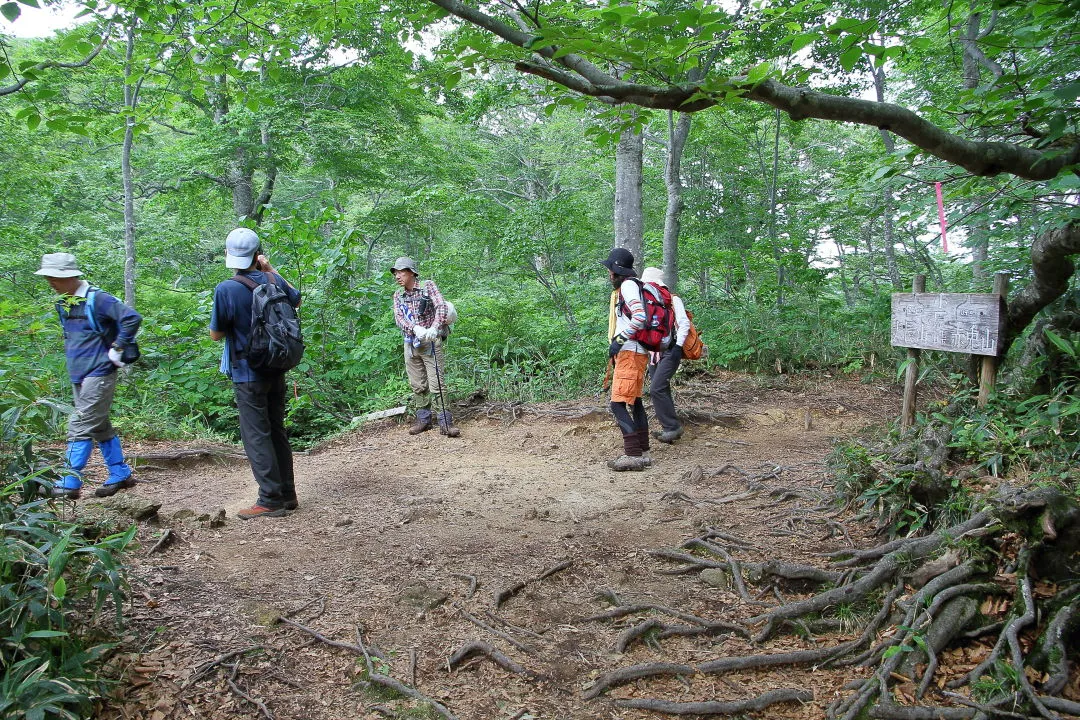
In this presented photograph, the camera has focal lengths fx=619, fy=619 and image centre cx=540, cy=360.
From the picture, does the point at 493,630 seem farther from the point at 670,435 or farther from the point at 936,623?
the point at 670,435

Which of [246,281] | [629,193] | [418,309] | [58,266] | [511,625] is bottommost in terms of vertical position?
[511,625]

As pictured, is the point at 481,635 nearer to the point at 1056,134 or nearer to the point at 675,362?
the point at 1056,134

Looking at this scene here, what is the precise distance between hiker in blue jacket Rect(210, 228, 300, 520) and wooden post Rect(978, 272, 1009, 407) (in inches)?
205

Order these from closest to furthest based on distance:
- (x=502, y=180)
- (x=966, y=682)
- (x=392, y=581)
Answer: (x=966, y=682) → (x=392, y=581) → (x=502, y=180)

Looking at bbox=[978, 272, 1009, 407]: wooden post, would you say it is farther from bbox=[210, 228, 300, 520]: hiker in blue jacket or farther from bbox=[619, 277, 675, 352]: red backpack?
bbox=[210, 228, 300, 520]: hiker in blue jacket

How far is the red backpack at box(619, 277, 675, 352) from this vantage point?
6156mm

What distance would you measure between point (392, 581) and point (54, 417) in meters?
2.05

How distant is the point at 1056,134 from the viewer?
106 inches

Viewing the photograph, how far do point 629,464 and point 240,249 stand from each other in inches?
158

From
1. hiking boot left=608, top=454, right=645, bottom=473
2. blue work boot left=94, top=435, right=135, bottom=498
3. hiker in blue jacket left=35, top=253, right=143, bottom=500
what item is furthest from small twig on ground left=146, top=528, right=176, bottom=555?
hiking boot left=608, top=454, right=645, bottom=473

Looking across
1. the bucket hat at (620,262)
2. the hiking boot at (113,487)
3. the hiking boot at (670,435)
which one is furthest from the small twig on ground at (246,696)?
the hiking boot at (670,435)

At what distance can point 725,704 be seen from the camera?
8.57ft

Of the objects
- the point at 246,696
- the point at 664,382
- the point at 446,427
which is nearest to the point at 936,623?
the point at 246,696

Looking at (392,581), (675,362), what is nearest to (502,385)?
(675,362)
